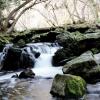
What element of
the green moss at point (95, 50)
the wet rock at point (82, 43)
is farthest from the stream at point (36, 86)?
the green moss at point (95, 50)

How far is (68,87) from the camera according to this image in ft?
28.2

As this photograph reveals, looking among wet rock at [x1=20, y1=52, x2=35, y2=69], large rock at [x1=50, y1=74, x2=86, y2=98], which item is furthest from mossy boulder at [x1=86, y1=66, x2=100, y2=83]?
wet rock at [x1=20, y1=52, x2=35, y2=69]

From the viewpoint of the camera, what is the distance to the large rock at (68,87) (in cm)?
859

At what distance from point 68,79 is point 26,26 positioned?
20.2 meters

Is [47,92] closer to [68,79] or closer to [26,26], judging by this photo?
[68,79]

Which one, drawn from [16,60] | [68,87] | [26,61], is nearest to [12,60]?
[16,60]

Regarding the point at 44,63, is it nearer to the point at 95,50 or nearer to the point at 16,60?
the point at 16,60

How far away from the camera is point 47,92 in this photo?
362 inches

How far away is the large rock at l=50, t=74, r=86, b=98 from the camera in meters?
8.59

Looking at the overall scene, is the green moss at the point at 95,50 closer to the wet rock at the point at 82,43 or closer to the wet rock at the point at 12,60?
the wet rock at the point at 82,43

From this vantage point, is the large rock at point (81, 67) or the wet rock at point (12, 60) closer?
the large rock at point (81, 67)

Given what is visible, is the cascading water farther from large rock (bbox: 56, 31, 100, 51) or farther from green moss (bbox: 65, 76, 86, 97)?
green moss (bbox: 65, 76, 86, 97)

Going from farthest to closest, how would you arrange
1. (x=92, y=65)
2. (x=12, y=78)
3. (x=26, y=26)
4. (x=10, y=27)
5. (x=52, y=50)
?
(x=26, y=26), (x=10, y=27), (x=52, y=50), (x=12, y=78), (x=92, y=65)

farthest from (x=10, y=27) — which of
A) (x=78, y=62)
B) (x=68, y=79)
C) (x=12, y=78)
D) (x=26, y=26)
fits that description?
(x=68, y=79)
